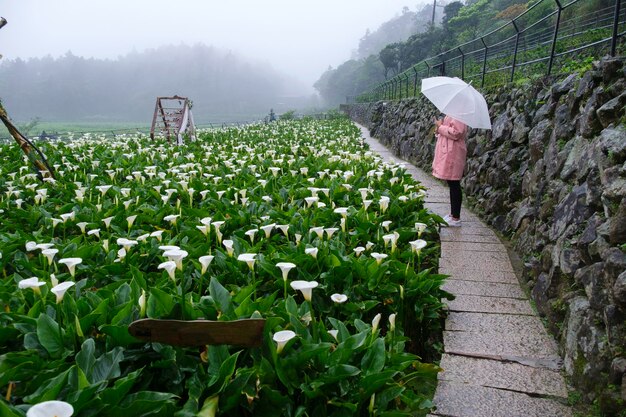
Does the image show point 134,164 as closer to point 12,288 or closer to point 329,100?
point 12,288

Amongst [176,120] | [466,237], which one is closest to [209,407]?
[466,237]

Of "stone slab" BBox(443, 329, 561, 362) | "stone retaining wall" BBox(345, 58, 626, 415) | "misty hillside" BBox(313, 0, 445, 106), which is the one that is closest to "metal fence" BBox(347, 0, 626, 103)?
"stone retaining wall" BBox(345, 58, 626, 415)

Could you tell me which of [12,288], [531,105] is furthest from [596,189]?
[12,288]

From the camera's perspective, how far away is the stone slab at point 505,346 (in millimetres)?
3027

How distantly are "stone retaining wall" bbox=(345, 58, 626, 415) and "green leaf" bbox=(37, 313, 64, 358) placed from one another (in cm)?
255

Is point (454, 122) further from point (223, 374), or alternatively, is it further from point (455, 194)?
point (223, 374)

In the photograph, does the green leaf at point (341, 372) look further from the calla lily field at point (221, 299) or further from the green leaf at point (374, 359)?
the green leaf at point (374, 359)

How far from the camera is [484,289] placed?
159 inches

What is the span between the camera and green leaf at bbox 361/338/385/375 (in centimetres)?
209

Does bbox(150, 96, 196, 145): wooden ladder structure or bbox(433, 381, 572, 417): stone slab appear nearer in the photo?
bbox(433, 381, 572, 417): stone slab

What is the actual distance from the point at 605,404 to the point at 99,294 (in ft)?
8.63

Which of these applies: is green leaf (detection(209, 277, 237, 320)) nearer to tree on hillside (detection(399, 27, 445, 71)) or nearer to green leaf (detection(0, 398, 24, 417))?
green leaf (detection(0, 398, 24, 417))

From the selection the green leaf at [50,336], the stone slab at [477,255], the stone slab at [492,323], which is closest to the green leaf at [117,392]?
the green leaf at [50,336]

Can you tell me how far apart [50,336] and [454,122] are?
15.9ft
